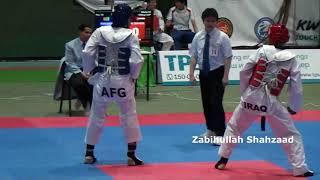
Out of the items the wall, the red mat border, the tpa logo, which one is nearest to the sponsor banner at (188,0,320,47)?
the tpa logo

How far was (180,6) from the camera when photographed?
15.6 meters

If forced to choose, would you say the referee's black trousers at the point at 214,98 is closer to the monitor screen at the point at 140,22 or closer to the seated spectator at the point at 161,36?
the monitor screen at the point at 140,22

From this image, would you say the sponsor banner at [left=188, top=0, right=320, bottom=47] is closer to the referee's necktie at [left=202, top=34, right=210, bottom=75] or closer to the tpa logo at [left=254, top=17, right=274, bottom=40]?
the tpa logo at [left=254, top=17, right=274, bottom=40]

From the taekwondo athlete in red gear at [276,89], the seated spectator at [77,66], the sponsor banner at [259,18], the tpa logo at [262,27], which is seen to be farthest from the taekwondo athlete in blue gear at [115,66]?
the tpa logo at [262,27]

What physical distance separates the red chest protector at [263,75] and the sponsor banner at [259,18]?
34.7 ft

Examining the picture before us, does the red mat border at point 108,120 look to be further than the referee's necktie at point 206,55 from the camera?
Yes

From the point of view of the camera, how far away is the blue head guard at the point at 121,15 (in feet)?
23.0

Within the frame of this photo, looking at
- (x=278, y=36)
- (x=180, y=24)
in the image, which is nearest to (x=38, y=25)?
(x=180, y=24)

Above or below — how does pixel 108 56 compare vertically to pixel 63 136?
above

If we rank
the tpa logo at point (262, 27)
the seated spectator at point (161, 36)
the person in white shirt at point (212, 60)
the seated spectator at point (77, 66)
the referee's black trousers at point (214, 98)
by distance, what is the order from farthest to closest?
1. the tpa logo at point (262, 27)
2. the seated spectator at point (161, 36)
3. the seated spectator at point (77, 66)
4. the referee's black trousers at point (214, 98)
5. the person in white shirt at point (212, 60)

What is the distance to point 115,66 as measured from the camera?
7.04 m

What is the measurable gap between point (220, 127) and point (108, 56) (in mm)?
2215

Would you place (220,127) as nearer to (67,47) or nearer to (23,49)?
(67,47)

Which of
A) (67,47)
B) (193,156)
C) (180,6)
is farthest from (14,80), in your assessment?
(193,156)
